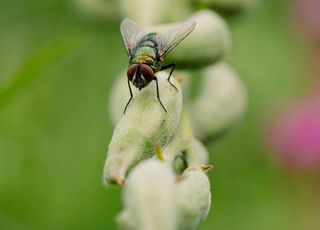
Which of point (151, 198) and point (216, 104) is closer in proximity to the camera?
point (151, 198)

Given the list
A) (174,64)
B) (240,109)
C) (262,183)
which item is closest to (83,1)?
(240,109)

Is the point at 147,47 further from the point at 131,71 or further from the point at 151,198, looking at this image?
the point at 151,198

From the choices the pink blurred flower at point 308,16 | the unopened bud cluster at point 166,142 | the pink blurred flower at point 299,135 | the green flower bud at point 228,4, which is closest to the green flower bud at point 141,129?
the unopened bud cluster at point 166,142

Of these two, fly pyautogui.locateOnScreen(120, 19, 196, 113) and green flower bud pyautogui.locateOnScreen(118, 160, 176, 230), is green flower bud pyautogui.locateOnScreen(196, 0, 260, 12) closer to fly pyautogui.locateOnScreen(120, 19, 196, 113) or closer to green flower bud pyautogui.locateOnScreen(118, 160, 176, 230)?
fly pyautogui.locateOnScreen(120, 19, 196, 113)

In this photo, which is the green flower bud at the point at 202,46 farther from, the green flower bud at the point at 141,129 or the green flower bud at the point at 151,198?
the green flower bud at the point at 151,198

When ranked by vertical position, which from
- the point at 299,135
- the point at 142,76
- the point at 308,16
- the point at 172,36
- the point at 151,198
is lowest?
the point at 151,198

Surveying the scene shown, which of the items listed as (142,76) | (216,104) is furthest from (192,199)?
(216,104)
